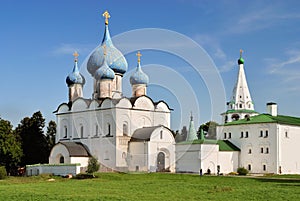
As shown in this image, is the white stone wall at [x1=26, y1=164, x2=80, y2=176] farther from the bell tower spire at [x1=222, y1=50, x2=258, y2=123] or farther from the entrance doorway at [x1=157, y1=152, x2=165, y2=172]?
the bell tower spire at [x1=222, y1=50, x2=258, y2=123]

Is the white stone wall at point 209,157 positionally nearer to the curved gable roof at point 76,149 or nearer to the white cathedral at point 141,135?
the white cathedral at point 141,135

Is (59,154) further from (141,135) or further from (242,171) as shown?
(242,171)

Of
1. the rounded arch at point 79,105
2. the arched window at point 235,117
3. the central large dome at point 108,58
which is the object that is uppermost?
the central large dome at point 108,58

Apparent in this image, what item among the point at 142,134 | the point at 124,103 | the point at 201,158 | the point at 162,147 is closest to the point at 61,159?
the point at 124,103

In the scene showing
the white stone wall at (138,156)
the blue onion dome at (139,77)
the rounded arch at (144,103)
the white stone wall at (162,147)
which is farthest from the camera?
the blue onion dome at (139,77)

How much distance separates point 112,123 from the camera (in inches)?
1635

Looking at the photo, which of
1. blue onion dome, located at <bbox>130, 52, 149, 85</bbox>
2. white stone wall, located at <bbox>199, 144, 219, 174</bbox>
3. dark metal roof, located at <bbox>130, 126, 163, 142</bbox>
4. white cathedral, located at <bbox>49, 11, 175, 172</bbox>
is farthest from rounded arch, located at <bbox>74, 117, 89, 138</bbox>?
white stone wall, located at <bbox>199, 144, 219, 174</bbox>

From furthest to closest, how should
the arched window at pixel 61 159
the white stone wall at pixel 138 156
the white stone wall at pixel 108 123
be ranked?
the arched window at pixel 61 159
the white stone wall at pixel 108 123
the white stone wall at pixel 138 156

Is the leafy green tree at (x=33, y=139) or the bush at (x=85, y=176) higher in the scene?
the leafy green tree at (x=33, y=139)

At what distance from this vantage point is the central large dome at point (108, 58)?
45.0 metres

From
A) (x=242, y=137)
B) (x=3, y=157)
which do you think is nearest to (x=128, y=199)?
(x=3, y=157)

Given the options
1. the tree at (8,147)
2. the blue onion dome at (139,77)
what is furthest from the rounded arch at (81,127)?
the blue onion dome at (139,77)

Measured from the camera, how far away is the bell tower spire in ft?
160

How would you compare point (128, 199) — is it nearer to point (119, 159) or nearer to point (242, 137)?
point (119, 159)
